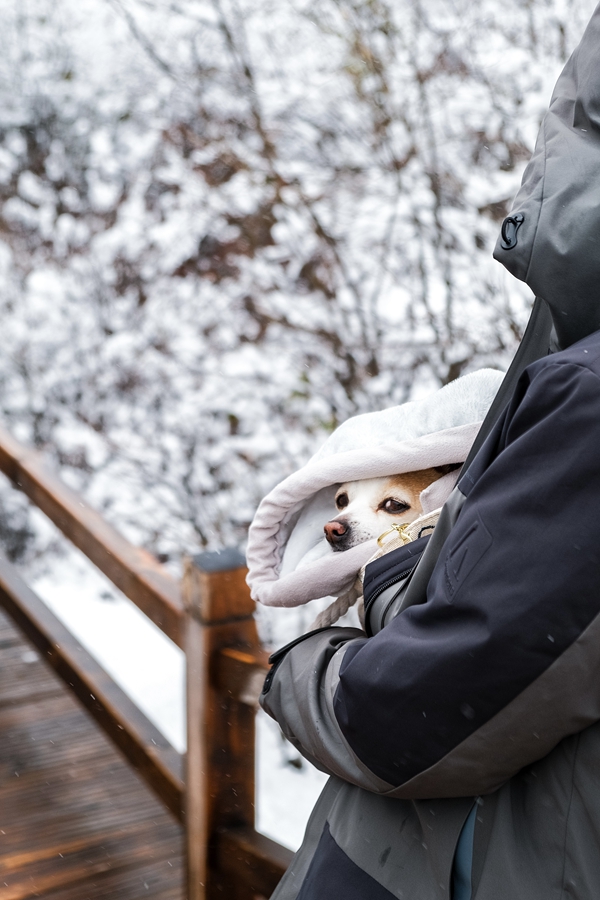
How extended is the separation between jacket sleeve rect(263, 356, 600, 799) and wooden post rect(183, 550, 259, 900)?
923 millimetres

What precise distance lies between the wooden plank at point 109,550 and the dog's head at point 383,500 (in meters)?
0.78

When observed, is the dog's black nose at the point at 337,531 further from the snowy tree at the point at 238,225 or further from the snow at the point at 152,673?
the snowy tree at the point at 238,225

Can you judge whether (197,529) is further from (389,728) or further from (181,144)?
(389,728)

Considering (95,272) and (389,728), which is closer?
(389,728)

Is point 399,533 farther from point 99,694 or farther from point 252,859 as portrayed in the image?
point 99,694

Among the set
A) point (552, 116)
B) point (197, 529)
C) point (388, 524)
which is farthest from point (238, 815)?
point (197, 529)

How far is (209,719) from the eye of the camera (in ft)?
6.18

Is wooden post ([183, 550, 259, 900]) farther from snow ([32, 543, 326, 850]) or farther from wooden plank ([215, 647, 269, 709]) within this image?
snow ([32, 543, 326, 850])

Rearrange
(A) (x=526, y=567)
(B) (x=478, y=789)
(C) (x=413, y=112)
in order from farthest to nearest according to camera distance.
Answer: (C) (x=413, y=112) < (B) (x=478, y=789) < (A) (x=526, y=567)

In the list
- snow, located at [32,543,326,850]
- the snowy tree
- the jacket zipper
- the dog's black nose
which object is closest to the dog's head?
the dog's black nose

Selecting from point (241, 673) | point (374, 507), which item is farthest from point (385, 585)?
point (241, 673)

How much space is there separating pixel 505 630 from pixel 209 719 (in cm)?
129

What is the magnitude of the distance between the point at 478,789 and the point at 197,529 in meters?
4.52

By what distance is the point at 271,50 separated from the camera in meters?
4.96
